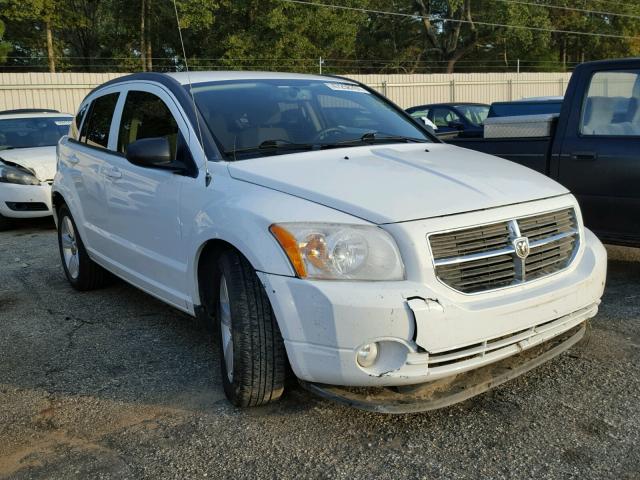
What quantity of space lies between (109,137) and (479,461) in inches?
133

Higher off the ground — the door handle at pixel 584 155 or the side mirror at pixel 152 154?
the side mirror at pixel 152 154

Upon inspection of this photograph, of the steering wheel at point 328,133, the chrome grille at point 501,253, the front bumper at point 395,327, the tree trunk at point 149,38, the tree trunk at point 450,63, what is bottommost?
the front bumper at point 395,327

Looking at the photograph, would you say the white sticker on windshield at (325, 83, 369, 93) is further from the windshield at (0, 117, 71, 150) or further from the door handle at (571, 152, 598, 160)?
the windshield at (0, 117, 71, 150)

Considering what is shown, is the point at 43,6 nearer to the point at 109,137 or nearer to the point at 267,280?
the point at 109,137

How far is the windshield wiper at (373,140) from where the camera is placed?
3.79 metres

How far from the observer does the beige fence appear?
18984 mm

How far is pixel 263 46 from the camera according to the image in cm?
3181

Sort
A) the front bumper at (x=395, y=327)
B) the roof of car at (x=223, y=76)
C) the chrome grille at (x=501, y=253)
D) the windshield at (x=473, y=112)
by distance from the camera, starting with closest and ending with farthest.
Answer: the front bumper at (x=395, y=327) < the chrome grille at (x=501, y=253) < the roof of car at (x=223, y=76) < the windshield at (x=473, y=112)

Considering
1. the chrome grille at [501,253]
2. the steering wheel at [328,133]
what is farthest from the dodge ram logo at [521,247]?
the steering wheel at [328,133]

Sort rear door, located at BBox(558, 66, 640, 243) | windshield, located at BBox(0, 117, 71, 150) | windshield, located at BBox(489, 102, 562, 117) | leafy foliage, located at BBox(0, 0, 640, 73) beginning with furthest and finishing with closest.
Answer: leafy foliage, located at BBox(0, 0, 640, 73)
windshield, located at BBox(489, 102, 562, 117)
windshield, located at BBox(0, 117, 71, 150)
rear door, located at BBox(558, 66, 640, 243)

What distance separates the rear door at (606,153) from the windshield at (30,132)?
750 centimetres

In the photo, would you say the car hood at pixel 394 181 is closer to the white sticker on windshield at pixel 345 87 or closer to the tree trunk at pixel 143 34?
the white sticker on windshield at pixel 345 87

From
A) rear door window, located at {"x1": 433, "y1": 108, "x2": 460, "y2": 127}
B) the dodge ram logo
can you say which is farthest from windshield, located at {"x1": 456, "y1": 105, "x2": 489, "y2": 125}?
the dodge ram logo

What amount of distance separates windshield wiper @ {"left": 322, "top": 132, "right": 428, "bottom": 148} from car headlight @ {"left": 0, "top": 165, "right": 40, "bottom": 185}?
6.08 metres
